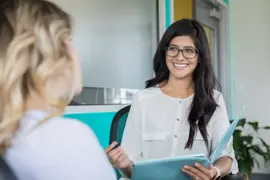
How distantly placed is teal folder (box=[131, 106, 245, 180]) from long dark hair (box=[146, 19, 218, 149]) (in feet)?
0.86

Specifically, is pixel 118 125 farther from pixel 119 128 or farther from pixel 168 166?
pixel 168 166

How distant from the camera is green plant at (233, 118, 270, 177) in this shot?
3.94m

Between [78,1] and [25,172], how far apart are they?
1.58m

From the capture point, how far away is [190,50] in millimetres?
1525

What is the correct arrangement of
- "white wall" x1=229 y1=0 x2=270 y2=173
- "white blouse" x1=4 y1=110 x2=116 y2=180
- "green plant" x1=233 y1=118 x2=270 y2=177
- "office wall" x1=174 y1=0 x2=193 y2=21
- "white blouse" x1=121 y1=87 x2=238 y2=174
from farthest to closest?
"white wall" x1=229 y1=0 x2=270 y2=173, "green plant" x1=233 y1=118 x2=270 y2=177, "office wall" x1=174 y1=0 x2=193 y2=21, "white blouse" x1=121 y1=87 x2=238 y2=174, "white blouse" x1=4 y1=110 x2=116 y2=180

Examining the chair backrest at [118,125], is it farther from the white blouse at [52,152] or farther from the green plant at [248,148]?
the green plant at [248,148]

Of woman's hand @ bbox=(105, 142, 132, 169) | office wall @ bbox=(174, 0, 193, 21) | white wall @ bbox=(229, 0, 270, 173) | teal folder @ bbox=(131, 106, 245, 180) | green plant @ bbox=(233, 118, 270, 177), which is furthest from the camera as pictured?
white wall @ bbox=(229, 0, 270, 173)

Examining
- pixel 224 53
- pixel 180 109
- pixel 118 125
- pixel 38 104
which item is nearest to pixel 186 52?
pixel 180 109

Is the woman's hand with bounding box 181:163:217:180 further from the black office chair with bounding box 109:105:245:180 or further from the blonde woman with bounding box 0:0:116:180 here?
the blonde woman with bounding box 0:0:116:180

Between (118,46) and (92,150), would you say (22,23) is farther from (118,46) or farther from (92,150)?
(118,46)

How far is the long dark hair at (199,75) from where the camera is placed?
57.6 inches

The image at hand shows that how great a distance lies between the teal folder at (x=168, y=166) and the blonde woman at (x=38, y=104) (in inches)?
19.7

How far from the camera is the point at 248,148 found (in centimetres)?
406

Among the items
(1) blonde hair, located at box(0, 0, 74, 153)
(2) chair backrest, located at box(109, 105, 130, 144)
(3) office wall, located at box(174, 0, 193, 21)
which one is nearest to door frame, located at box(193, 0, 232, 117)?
(3) office wall, located at box(174, 0, 193, 21)
